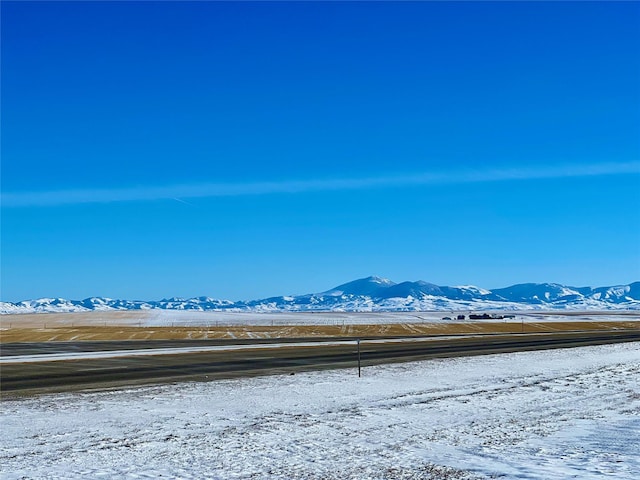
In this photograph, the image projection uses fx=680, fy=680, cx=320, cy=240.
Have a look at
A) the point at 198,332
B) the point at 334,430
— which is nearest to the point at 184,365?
the point at 334,430

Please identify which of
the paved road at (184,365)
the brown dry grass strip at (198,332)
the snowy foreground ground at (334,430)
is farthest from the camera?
the brown dry grass strip at (198,332)

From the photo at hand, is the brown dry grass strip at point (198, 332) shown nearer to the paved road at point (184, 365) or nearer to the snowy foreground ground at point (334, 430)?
the paved road at point (184, 365)

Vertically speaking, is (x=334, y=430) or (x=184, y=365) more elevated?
(x=184, y=365)

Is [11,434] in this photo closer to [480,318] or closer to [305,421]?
[305,421]

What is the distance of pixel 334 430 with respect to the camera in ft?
51.8

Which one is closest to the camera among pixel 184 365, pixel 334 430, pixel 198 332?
pixel 334 430

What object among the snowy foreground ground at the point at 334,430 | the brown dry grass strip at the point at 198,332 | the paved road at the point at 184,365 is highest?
the brown dry grass strip at the point at 198,332

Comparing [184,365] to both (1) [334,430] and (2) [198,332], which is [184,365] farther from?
(2) [198,332]

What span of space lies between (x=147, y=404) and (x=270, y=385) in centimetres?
574

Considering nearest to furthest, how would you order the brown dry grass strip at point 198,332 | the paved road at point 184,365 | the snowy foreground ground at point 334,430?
the snowy foreground ground at point 334,430
the paved road at point 184,365
the brown dry grass strip at point 198,332

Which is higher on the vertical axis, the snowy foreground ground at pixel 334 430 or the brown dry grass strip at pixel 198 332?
the brown dry grass strip at pixel 198 332

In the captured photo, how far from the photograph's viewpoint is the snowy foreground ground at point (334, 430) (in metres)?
12.1

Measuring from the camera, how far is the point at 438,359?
1399 inches

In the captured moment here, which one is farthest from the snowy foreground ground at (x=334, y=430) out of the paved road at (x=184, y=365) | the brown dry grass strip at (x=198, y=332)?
the brown dry grass strip at (x=198, y=332)
